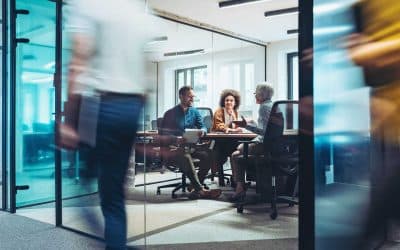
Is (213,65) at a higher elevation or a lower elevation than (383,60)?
higher

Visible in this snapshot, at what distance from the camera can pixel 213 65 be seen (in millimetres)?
6938

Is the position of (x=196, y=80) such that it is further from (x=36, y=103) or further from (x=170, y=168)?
(x=36, y=103)

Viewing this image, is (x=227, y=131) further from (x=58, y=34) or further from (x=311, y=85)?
(x=311, y=85)

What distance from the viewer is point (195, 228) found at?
296 centimetres

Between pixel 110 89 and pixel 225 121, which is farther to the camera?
pixel 225 121

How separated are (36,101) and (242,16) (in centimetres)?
365

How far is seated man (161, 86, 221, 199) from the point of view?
13.3 feet

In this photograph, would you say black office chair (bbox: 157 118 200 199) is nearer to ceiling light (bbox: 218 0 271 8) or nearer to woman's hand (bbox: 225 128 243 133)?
woman's hand (bbox: 225 128 243 133)

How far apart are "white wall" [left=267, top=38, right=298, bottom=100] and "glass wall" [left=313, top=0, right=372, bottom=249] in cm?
548

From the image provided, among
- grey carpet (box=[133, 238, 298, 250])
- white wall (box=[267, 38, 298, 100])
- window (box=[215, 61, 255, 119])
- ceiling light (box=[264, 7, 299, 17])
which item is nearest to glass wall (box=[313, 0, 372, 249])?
grey carpet (box=[133, 238, 298, 250])

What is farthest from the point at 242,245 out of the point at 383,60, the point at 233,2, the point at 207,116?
the point at 233,2

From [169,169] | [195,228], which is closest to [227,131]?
[169,169]

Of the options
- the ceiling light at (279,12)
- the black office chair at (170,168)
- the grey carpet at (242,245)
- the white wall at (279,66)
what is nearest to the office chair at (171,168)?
the black office chair at (170,168)

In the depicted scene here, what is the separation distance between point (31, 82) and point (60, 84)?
1.20 meters
